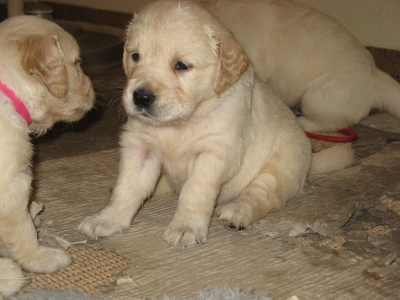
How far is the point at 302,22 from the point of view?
5422 millimetres

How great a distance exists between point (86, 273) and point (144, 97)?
3.14 ft

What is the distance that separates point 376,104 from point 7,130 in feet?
12.9

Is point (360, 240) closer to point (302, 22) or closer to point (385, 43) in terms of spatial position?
point (302, 22)

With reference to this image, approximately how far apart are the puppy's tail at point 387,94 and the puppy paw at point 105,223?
10.7ft

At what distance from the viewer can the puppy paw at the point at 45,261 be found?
2541 millimetres

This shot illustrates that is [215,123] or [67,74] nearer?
[67,74]

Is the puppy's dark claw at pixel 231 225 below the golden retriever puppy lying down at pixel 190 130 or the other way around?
below

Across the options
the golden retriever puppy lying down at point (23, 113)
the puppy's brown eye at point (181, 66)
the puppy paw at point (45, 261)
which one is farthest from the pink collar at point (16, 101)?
the puppy's brown eye at point (181, 66)

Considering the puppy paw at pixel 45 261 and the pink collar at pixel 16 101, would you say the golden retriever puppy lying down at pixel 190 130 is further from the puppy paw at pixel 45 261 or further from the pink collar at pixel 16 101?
the pink collar at pixel 16 101

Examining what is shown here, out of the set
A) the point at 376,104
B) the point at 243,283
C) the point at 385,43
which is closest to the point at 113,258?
the point at 243,283

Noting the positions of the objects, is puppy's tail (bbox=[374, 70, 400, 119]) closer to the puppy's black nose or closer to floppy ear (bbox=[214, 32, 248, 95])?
floppy ear (bbox=[214, 32, 248, 95])

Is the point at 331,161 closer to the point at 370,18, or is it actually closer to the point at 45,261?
the point at 45,261

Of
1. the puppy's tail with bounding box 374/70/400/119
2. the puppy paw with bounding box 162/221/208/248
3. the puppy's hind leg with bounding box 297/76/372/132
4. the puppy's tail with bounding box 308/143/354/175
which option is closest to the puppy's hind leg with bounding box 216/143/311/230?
the puppy paw with bounding box 162/221/208/248

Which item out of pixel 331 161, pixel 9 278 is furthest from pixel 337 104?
pixel 9 278
